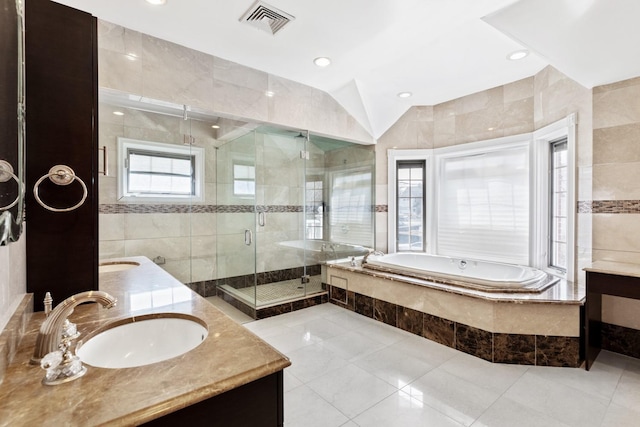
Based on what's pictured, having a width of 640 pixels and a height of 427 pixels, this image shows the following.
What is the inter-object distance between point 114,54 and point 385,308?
3.39 metres

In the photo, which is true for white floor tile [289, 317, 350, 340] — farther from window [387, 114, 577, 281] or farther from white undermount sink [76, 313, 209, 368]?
white undermount sink [76, 313, 209, 368]

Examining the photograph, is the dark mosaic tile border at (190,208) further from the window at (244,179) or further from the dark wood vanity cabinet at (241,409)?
the dark wood vanity cabinet at (241,409)

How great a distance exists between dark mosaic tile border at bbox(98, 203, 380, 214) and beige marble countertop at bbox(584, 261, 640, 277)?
241 centimetres

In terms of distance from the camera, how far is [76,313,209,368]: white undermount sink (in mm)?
1121

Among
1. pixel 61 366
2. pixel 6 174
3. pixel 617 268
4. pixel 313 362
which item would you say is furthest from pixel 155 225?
pixel 617 268

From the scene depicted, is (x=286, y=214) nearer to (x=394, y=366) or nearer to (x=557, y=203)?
(x=394, y=366)

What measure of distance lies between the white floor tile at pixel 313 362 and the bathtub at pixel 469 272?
121 centimetres

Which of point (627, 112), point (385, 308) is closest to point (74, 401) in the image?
point (385, 308)

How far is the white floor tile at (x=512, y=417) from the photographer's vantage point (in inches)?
66.9

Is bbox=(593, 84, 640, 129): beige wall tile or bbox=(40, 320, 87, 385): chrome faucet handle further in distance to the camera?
bbox=(593, 84, 640, 129): beige wall tile

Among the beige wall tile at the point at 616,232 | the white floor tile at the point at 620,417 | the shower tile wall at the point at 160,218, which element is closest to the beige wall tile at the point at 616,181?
the beige wall tile at the point at 616,232

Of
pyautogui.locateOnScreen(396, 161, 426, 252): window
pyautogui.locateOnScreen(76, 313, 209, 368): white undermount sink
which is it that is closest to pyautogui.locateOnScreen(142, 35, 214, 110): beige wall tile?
pyautogui.locateOnScreen(76, 313, 209, 368): white undermount sink

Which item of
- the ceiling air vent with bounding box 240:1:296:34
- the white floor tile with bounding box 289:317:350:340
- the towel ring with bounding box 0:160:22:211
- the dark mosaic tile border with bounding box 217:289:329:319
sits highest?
the ceiling air vent with bounding box 240:1:296:34

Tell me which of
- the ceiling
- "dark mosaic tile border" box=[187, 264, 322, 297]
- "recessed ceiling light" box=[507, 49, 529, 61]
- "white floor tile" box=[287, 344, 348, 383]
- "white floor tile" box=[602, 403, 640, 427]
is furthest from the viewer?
"dark mosaic tile border" box=[187, 264, 322, 297]
